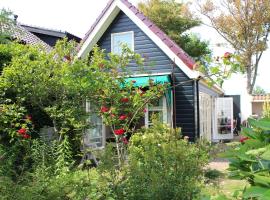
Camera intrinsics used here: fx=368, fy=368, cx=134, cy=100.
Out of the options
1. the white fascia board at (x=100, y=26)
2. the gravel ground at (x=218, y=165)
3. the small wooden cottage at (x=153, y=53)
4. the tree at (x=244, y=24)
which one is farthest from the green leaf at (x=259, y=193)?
the tree at (x=244, y=24)

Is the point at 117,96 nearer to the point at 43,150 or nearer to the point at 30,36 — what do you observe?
the point at 43,150

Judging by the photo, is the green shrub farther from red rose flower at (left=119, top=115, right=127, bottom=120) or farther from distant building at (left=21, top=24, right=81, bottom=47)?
distant building at (left=21, top=24, right=81, bottom=47)

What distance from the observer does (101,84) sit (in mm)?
6355

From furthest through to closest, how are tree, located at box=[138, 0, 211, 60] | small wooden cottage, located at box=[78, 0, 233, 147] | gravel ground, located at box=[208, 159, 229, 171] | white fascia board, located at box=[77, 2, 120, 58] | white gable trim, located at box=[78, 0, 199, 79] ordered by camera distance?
tree, located at box=[138, 0, 211, 60]
white fascia board, located at box=[77, 2, 120, 58]
small wooden cottage, located at box=[78, 0, 233, 147]
white gable trim, located at box=[78, 0, 199, 79]
gravel ground, located at box=[208, 159, 229, 171]

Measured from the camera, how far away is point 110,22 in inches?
582

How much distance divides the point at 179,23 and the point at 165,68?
1514 centimetres

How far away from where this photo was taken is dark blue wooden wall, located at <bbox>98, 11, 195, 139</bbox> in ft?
44.9

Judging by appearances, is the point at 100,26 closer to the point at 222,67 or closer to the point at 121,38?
the point at 121,38

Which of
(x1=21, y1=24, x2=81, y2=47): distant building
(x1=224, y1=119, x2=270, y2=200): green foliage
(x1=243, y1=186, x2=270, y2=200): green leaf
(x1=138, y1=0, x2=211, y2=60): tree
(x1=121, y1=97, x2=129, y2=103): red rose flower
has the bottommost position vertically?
(x1=243, y1=186, x2=270, y2=200): green leaf

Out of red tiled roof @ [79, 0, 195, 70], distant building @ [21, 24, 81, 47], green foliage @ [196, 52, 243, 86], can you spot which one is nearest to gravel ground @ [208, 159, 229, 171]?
red tiled roof @ [79, 0, 195, 70]

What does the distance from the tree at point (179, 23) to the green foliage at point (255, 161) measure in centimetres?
2666

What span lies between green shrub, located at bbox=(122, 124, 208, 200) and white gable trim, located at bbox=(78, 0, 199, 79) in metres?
8.24

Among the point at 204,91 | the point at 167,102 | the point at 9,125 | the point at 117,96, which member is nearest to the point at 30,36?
the point at 167,102

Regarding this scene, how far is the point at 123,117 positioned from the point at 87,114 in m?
0.82
